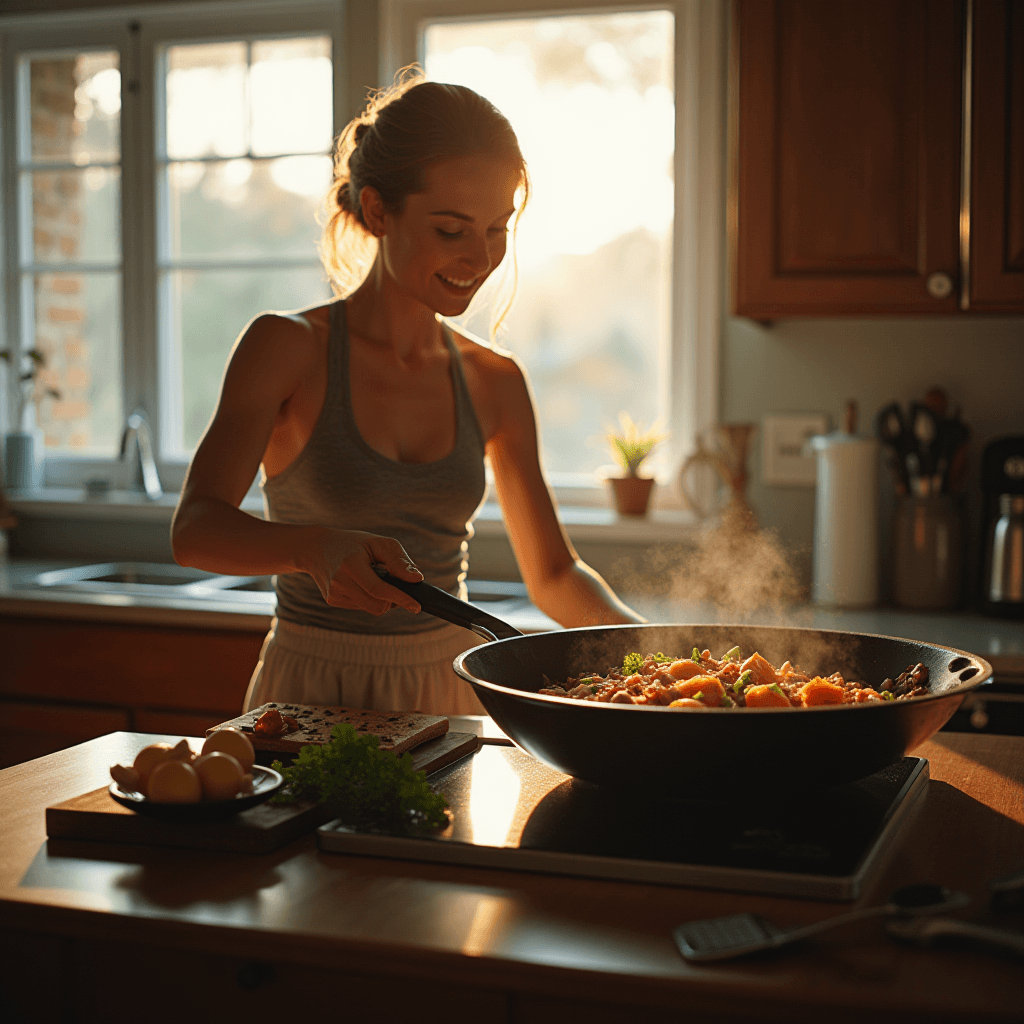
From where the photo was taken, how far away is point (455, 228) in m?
1.54

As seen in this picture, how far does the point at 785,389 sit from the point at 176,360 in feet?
5.91

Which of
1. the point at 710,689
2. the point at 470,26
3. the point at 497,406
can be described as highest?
the point at 470,26

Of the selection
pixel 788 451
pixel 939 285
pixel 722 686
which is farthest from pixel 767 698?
pixel 788 451

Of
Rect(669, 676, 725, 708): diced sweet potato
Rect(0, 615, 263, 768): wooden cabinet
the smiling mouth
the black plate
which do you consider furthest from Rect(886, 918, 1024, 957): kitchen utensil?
Rect(0, 615, 263, 768): wooden cabinet

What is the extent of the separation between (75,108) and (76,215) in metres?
0.32

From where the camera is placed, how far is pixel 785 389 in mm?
2840

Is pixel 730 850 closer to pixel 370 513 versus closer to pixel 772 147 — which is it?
pixel 370 513

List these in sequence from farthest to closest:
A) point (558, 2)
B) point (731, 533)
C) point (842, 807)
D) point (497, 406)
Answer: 1. point (558, 2)
2. point (731, 533)
3. point (497, 406)
4. point (842, 807)

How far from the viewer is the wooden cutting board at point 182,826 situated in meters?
→ 0.94

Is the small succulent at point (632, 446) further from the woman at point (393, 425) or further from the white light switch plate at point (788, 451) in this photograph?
the woman at point (393, 425)

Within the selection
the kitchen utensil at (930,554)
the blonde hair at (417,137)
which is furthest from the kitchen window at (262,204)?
the blonde hair at (417,137)

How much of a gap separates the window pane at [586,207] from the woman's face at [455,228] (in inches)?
61.0

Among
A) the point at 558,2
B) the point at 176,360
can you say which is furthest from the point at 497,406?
the point at 176,360

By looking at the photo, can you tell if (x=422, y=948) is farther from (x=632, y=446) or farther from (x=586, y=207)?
(x=586, y=207)
